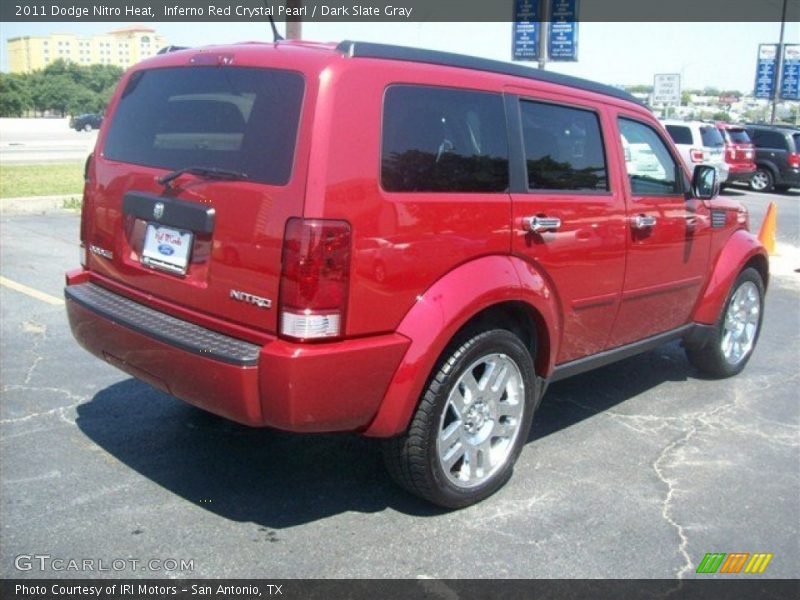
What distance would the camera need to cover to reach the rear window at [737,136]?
21281 millimetres

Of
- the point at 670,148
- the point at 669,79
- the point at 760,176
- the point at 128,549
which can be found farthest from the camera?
the point at 669,79

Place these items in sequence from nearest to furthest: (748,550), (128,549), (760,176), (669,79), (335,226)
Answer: (335,226), (128,549), (748,550), (760,176), (669,79)

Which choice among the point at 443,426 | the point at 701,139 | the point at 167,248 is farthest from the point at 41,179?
the point at 701,139

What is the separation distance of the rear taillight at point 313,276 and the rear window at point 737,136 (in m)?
20.8

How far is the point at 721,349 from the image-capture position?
551cm

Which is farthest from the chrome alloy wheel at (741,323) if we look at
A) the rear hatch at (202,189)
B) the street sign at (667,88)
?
the street sign at (667,88)

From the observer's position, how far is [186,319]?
327 cm

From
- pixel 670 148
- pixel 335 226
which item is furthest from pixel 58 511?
pixel 670 148

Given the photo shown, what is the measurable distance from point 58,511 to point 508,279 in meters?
2.18

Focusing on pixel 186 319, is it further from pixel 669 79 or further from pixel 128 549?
pixel 669 79

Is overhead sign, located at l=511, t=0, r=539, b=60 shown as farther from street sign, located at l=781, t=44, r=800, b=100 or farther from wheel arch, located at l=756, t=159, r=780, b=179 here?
street sign, located at l=781, t=44, r=800, b=100

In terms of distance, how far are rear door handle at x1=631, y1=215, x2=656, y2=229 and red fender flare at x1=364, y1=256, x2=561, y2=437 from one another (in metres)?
1.20

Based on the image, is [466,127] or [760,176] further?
[760,176]

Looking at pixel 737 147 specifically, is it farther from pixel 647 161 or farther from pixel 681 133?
pixel 647 161
